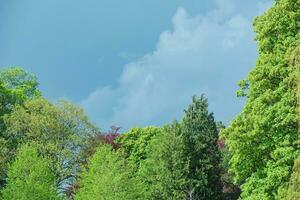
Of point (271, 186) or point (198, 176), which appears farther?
point (198, 176)

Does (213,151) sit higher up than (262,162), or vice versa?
(213,151)

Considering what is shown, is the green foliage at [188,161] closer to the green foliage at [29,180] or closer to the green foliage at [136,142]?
the green foliage at [29,180]

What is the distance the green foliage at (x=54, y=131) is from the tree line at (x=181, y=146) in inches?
3.9

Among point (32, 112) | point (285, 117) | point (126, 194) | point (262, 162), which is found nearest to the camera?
point (285, 117)

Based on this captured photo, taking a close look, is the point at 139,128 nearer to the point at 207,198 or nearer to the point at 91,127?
the point at 91,127

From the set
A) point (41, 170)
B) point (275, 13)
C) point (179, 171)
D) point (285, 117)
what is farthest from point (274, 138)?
point (41, 170)

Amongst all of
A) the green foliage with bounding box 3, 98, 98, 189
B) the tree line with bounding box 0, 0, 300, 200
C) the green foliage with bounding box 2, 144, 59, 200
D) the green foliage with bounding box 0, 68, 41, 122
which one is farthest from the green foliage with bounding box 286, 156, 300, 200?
the green foliage with bounding box 0, 68, 41, 122

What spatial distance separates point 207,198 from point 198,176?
1682 mm

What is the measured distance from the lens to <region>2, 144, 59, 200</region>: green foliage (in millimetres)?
48250

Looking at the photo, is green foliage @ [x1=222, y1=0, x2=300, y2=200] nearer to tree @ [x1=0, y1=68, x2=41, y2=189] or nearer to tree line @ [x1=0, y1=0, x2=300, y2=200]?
tree line @ [x1=0, y1=0, x2=300, y2=200]

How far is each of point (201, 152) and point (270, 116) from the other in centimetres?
1736

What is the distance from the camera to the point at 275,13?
34.7 m

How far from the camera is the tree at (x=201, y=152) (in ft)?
158

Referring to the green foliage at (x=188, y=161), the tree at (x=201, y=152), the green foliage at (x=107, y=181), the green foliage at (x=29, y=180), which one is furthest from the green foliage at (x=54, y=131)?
the tree at (x=201, y=152)
